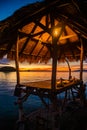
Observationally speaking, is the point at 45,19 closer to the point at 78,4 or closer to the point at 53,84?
the point at 78,4

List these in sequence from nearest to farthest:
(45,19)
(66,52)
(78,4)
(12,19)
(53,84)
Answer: (78,4)
(53,84)
(12,19)
(45,19)
(66,52)

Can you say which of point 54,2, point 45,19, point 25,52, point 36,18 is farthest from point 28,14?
point 25,52

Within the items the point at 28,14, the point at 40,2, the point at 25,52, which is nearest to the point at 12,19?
the point at 28,14

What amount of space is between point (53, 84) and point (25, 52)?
519 cm

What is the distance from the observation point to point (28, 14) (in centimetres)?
734

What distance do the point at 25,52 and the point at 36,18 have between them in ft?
15.0

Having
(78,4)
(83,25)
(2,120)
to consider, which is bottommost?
(2,120)

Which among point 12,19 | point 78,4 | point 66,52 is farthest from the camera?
point 66,52

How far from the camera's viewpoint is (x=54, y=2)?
6.72 meters

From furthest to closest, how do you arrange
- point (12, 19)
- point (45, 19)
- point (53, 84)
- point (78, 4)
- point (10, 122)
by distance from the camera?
point (10, 122) → point (45, 19) → point (12, 19) → point (53, 84) → point (78, 4)

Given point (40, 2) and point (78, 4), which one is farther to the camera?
point (40, 2)

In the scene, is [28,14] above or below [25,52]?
above

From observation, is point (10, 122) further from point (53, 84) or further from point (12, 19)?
point (12, 19)

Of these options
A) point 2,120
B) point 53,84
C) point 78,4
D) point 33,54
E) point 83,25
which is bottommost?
point 2,120
